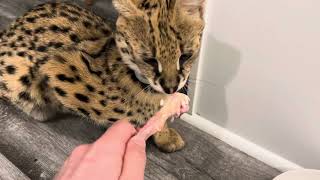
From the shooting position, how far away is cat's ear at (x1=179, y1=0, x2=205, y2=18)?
992 mm

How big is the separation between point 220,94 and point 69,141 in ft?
1.46

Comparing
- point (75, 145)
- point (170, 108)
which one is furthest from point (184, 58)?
point (75, 145)

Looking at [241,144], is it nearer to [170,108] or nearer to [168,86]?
[170,108]

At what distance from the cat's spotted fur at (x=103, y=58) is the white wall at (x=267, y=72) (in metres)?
0.15

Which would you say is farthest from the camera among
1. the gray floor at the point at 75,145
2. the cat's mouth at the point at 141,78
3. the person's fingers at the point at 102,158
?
the gray floor at the point at 75,145

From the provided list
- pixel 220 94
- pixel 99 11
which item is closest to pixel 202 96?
pixel 220 94

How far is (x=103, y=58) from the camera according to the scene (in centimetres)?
115

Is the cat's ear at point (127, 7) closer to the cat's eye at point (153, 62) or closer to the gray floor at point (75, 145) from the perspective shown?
the cat's eye at point (153, 62)

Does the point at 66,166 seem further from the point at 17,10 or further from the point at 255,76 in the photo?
the point at 17,10

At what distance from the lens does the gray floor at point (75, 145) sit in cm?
122

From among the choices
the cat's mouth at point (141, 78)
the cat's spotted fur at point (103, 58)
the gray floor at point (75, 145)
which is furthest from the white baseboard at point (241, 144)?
the cat's mouth at point (141, 78)

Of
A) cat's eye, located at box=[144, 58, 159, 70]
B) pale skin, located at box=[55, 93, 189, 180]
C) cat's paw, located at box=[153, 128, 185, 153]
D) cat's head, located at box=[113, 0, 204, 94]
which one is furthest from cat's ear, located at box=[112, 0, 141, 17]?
cat's paw, located at box=[153, 128, 185, 153]

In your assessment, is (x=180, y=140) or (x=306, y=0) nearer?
(x=306, y=0)

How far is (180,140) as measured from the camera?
51.4 inches
